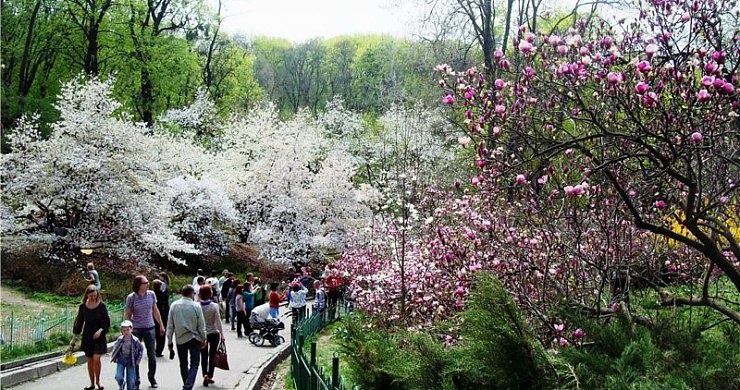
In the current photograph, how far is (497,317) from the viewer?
4461mm

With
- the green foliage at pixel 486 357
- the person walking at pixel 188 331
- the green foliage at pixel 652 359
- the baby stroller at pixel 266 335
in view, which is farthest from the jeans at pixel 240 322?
the green foliage at pixel 652 359

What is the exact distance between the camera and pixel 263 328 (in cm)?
1535

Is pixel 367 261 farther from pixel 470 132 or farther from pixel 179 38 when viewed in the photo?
pixel 179 38

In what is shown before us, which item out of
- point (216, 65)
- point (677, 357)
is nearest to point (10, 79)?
point (216, 65)

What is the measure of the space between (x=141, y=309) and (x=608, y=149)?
636cm

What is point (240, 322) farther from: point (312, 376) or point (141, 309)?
point (312, 376)

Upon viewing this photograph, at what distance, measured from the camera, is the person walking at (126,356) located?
8.64 metres

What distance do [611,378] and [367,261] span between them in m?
15.0

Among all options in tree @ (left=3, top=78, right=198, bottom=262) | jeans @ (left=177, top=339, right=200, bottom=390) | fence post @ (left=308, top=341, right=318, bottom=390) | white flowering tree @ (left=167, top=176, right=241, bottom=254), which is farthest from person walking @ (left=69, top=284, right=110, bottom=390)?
white flowering tree @ (left=167, top=176, right=241, bottom=254)

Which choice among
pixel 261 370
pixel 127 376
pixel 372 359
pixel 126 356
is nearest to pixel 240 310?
pixel 261 370

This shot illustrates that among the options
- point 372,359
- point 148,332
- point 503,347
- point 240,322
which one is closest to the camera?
point 503,347

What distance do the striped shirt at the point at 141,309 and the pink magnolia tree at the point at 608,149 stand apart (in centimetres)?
392

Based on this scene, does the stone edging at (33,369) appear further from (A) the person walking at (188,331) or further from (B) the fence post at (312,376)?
(B) the fence post at (312,376)

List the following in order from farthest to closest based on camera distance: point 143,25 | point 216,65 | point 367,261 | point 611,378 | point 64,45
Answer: point 216,65 < point 143,25 < point 64,45 < point 367,261 < point 611,378
